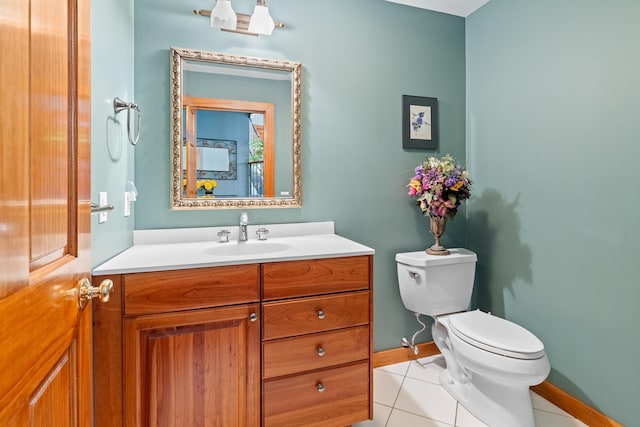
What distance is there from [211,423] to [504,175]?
2.07 m

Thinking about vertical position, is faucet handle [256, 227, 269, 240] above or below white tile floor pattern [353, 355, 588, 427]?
above

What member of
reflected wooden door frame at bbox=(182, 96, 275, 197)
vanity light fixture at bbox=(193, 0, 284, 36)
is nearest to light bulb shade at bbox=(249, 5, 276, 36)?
vanity light fixture at bbox=(193, 0, 284, 36)

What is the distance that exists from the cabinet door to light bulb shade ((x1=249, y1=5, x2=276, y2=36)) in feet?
4.65

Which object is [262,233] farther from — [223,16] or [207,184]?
[223,16]

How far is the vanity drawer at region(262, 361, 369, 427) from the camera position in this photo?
4.41 ft

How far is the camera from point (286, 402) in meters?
1.36

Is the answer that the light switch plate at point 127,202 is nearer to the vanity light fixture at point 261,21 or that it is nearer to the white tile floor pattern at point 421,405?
the vanity light fixture at point 261,21

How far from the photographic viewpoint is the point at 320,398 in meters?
1.42

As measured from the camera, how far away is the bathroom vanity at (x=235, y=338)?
3.77 feet

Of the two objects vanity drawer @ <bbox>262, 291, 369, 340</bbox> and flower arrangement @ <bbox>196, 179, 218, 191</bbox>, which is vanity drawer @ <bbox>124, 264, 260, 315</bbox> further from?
flower arrangement @ <bbox>196, 179, 218, 191</bbox>

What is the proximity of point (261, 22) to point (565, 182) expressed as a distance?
5.92 ft

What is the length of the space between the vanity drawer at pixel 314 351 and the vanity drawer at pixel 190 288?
250 mm

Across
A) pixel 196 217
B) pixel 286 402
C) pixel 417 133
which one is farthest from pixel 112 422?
pixel 417 133

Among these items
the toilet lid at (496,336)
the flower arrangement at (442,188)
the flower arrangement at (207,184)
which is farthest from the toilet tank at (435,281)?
the flower arrangement at (207,184)
